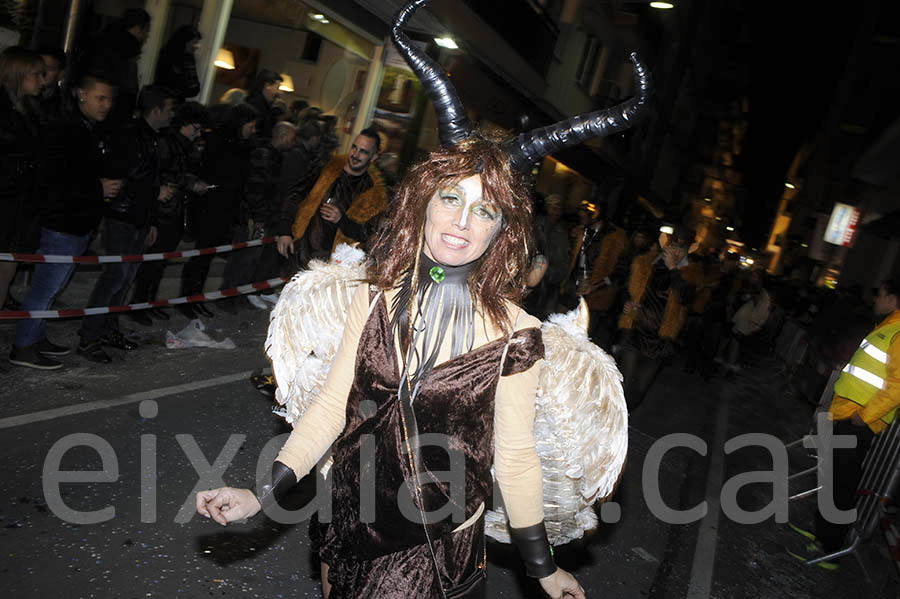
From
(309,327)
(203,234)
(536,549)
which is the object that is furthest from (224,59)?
(536,549)

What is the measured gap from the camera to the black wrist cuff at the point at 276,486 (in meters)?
1.90

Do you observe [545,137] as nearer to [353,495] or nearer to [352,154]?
[353,495]

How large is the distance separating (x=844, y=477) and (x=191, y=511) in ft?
15.7

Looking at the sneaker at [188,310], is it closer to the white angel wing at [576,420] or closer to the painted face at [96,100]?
the painted face at [96,100]

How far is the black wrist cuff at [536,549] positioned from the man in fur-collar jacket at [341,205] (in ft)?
13.3

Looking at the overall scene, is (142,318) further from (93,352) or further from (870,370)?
(870,370)

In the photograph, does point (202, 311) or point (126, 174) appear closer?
point (126, 174)

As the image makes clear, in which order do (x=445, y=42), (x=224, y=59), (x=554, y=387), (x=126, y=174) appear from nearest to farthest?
(x=554, y=387) → (x=126, y=174) → (x=224, y=59) → (x=445, y=42)

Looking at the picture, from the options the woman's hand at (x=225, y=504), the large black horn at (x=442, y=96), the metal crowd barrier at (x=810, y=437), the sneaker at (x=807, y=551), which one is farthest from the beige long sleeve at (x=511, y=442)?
the metal crowd barrier at (x=810, y=437)

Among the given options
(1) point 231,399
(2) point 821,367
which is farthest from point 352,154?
(2) point 821,367

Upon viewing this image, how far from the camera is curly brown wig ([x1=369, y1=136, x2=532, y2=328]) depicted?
1.95 m

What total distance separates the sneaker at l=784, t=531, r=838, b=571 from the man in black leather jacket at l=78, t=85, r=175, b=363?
5.82 metres

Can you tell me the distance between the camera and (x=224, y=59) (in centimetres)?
1009

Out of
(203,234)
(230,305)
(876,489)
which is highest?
(203,234)
